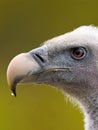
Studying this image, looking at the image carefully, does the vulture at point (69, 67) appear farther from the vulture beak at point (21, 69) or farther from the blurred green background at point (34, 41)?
the blurred green background at point (34, 41)

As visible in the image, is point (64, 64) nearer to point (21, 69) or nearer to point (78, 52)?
point (78, 52)

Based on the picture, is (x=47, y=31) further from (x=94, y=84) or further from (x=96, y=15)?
(x=94, y=84)

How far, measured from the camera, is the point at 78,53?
3.67 meters

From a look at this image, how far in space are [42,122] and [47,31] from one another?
0.76 meters

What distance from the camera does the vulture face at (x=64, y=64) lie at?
11.8 ft

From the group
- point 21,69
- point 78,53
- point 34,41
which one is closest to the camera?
point 21,69

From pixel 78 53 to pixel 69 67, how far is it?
8cm

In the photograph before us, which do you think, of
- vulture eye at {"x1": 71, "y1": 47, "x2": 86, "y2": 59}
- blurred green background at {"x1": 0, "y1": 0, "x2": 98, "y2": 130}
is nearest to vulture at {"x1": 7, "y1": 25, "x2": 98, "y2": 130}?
vulture eye at {"x1": 71, "y1": 47, "x2": 86, "y2": 59}

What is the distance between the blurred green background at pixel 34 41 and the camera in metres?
7.30

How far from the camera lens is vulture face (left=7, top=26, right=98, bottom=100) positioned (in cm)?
359

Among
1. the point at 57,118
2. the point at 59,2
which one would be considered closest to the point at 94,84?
the point at 57,118

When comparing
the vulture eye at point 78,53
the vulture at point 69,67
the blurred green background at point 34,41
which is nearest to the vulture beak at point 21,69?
the vulture at point 69,67

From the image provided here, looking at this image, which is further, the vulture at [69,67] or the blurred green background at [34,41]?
the blurred green background at [34,41]

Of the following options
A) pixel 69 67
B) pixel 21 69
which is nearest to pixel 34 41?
pixel 69 67
